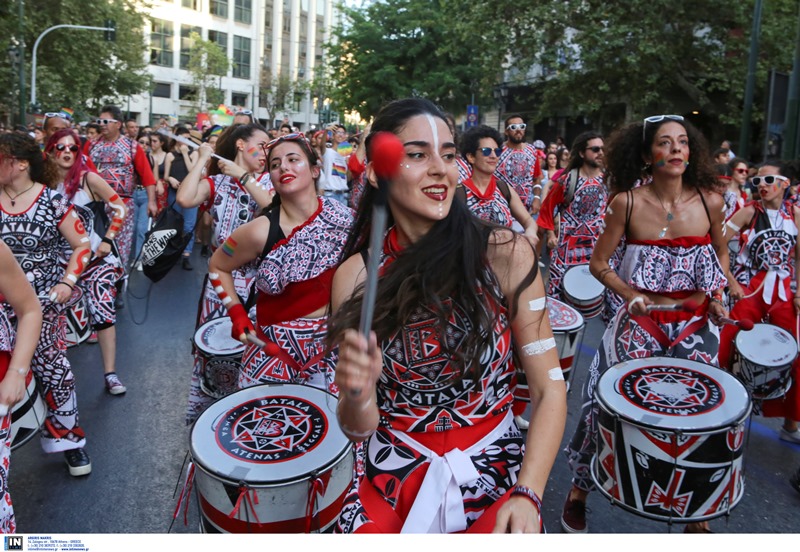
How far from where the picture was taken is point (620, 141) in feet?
14.1

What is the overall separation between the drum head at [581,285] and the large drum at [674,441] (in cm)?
270

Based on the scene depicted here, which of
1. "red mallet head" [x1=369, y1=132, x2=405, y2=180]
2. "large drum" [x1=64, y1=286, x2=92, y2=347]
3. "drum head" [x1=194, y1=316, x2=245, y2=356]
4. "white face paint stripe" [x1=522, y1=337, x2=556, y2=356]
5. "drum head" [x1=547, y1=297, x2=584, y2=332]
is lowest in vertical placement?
"large drum" [x1=64, y1=286, x2=92, y2=347]

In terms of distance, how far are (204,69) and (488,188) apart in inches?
2429

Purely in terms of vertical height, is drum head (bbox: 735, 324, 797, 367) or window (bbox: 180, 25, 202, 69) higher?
window (bbox: 180, 25, 202, 69)

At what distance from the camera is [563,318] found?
492 cm

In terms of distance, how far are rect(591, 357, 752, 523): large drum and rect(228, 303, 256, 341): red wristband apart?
1.67 metres

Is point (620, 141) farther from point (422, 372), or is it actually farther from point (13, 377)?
point (13, 377)

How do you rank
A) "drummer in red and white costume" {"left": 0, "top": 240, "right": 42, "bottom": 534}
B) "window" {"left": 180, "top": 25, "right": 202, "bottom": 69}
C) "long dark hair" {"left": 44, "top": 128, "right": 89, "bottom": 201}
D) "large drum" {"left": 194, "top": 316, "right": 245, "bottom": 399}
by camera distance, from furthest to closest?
"window" {"left": 180, "top": 25, "right": 202, "bottom": 69} → "long dark hair" {"left": 44, "top": 128, "right": 89, "bottom": 201} → "large drum" {"left": 194, "top": 316, "right": 245, "bottom": 399} → "drummer in red and white costume" {"left": 0, "top": 240, "right": 42, "bottom": 534}

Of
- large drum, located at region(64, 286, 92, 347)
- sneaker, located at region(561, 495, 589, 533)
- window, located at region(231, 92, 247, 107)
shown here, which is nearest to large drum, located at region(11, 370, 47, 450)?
sneaker, located at region(561, 495, 589, 533)

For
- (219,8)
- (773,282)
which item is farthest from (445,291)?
(219,8)

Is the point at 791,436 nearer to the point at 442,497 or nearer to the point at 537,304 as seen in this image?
the point at 537,304

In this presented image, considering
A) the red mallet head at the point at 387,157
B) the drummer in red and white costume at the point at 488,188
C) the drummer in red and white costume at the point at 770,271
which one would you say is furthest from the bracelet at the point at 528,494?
the drummer in red and white costume at the point at 488,188

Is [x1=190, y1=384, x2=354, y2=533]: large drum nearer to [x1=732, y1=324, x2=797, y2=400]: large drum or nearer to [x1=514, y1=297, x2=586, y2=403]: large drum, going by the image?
[x1=514, y1=297, x2=586, y2=403]: large drum

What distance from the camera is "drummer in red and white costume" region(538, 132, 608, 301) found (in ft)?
23.1
